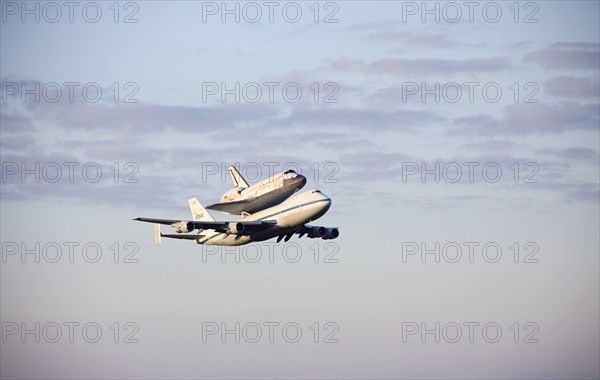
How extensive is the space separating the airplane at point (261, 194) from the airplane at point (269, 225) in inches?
54.3

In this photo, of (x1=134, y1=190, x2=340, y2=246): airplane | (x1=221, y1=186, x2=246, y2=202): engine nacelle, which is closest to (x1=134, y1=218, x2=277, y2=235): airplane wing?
(x1=134, y1=190, x2=340, y2=246): airplane

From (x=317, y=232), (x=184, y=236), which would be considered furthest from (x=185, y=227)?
(x=317, y=232)

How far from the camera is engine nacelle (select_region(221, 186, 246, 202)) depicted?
165m

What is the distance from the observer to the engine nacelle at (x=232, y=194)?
16512cm

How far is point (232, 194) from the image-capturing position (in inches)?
6531

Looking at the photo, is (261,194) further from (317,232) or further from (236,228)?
(317,232)

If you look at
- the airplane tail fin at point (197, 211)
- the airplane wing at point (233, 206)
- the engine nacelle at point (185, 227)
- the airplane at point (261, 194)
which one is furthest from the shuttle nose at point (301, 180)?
the airplane tail fin at point (197, 211)

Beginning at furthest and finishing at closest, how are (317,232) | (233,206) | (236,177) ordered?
(236,177) → (317,232) → (233,206)

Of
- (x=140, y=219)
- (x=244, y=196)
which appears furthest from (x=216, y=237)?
(x=140, y=219)

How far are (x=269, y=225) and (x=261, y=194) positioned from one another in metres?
5.96

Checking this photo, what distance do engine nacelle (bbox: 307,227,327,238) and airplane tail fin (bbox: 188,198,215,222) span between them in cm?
1787

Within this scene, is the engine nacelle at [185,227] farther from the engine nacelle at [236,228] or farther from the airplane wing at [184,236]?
the airplane wing at [184,236]

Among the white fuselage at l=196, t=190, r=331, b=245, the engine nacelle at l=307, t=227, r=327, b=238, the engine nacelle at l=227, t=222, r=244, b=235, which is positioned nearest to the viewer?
the white fuselage at l=196, t=190, r=331, b=245

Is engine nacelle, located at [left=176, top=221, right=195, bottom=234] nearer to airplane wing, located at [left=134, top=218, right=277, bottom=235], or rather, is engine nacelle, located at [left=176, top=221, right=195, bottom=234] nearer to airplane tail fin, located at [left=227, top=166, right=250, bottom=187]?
airplane wing, located at [left=134, top=218, right=277, bottom=235]
